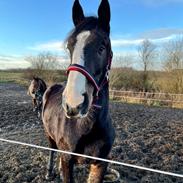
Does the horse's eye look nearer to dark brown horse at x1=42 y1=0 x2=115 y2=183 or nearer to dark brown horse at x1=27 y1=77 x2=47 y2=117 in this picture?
dark brown horse at x1=42 y1=0 x2=115 y2=183

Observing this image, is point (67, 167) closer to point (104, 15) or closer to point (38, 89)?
point (104, 15)

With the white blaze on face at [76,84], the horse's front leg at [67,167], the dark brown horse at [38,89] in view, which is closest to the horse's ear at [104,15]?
the white blaze on face at [76,84]

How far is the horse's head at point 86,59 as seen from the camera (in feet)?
7.30

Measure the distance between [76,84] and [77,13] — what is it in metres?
0.99

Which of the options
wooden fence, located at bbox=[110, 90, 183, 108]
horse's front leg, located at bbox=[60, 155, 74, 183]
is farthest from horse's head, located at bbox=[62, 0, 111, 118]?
wooden fence, located at bbox=[110, 90, 183, 108]

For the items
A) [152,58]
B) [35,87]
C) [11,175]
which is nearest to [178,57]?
[152,58]

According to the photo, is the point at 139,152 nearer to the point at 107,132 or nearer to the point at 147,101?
the point at 107,132

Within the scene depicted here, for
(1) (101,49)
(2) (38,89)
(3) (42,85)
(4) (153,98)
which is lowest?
(4) (153,98)

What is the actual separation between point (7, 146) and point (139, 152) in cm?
298

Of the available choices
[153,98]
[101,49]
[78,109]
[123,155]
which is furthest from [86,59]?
[153,98]

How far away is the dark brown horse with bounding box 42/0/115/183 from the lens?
2270 mm

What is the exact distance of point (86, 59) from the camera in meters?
2.40

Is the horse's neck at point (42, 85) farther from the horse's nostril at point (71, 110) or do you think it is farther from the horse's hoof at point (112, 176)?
the horse's nostril at point (71, 110)

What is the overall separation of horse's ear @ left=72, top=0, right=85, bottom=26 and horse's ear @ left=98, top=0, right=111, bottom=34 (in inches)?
8.9
